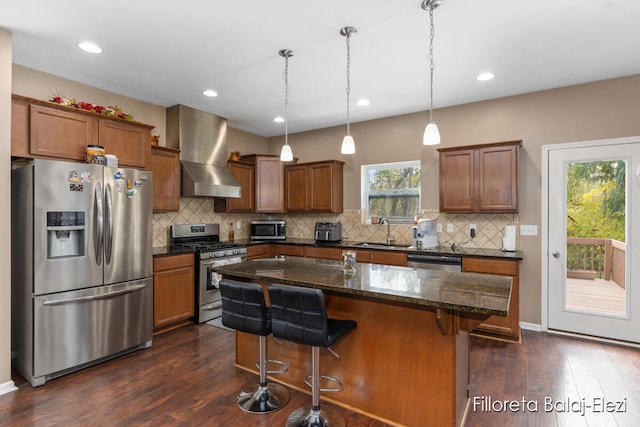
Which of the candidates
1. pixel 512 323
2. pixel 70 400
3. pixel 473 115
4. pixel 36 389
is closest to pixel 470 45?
pixel 473 115

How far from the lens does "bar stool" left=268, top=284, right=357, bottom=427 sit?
1.89 metres

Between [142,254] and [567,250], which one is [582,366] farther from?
[142,254]

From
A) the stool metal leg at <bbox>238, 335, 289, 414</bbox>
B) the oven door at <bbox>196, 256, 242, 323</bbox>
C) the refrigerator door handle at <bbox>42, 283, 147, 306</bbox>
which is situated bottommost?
the stool metal leg at <bbox>238, 335, 289, 414</bbox>

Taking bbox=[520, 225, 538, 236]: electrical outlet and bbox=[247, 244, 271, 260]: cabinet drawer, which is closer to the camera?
bbox=[520, 225, 538, 236]: electrical outlet

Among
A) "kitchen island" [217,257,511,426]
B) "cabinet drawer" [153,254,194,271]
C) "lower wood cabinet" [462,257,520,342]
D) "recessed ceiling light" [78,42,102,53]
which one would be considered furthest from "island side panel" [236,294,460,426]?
"recessed ceiling light" [78,42,102,53]

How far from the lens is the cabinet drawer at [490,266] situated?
11.4ft

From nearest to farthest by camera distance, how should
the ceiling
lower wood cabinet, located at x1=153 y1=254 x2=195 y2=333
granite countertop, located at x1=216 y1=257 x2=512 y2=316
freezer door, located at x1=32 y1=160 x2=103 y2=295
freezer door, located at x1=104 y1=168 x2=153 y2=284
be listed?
granite countertop, located at x1=216 y1=257 x2=512 y2=316, the ceiling, freezer door, located at x1=32 y1=160 x2=103 y2=295, freezer door, located at x1=104 y1=168 x2=153 y2=284, lower wood cabinet, located at x1=153 y1=254 x2=195 y2=333

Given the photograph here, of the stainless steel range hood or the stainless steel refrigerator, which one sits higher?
the stainless steel range hood

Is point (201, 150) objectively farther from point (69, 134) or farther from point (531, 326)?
point (531, 326)

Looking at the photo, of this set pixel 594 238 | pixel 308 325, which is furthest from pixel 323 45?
pixel 594 238

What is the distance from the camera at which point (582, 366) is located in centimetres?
293

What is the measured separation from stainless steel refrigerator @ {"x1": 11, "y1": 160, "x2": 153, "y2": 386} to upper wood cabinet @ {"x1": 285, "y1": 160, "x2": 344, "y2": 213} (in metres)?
2.58

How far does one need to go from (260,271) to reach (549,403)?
232cm

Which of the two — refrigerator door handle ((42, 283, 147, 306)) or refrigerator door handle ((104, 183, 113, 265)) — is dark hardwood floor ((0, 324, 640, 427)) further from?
refrigerator door handle ((104, 183, 113, 265))
